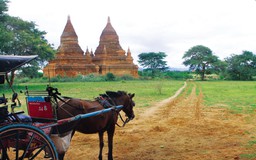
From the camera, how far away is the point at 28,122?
14.3ft

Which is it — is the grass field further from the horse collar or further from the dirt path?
the horse collar

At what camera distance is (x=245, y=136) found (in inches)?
298

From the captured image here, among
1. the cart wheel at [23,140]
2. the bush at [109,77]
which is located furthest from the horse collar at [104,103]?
the bush at [109,77]

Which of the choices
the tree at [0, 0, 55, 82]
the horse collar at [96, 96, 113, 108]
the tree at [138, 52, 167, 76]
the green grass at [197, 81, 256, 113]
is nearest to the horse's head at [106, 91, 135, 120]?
the horse collar at [96, 96, 113, 108]

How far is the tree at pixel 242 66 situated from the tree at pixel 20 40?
36.9m

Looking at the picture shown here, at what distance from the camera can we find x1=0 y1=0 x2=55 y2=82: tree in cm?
2493

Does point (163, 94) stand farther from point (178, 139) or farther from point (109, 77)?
point (109, 77)

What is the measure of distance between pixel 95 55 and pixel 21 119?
147 ft

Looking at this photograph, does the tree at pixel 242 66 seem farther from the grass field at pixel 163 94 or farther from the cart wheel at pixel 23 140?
the cart wheel at pixel 23 140

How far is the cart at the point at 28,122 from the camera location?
3.87 meters

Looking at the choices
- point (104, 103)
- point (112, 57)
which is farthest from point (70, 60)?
point (104, 103)

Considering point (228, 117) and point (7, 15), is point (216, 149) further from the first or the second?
Result: point (7, 15)

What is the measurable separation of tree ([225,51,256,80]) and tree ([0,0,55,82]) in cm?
3690

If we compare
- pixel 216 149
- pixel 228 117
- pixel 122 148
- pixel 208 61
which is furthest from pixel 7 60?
pixel 208 61
